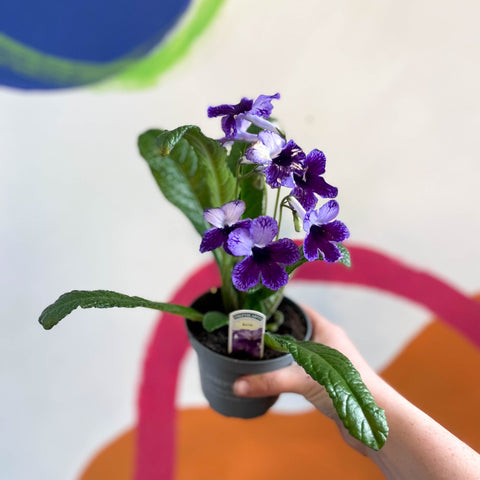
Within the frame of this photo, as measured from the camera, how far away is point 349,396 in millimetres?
714

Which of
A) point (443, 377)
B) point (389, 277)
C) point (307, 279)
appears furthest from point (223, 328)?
point (443, 377)

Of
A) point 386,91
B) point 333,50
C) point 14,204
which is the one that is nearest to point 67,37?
point 14,204

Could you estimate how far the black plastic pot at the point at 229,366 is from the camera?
96 cm

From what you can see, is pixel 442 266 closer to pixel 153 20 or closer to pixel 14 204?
pixel 153 20

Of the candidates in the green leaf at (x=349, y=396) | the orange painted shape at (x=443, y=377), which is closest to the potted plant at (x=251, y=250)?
the green leaf at (x=349, y=396)

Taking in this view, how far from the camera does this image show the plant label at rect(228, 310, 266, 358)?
0.90 m

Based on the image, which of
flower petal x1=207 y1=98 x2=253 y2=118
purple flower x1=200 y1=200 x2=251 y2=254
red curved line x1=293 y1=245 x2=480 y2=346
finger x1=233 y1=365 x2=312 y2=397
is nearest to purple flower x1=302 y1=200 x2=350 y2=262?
purple flower x1=200 y1=200 x2=251 y2=254

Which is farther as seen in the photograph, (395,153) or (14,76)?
(395,153)

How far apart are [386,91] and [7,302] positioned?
1244 millimetres

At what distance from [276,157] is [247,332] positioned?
353mm

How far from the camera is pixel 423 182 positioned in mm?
1478

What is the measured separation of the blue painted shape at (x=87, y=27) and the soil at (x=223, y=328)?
2.43 feet

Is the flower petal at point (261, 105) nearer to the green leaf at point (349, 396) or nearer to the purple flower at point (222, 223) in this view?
the purple flower at point (222, 223)

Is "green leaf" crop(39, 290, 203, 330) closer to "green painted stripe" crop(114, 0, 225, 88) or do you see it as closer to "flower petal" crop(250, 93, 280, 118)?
"flower petal" crop(250, 93, 280, 118)
